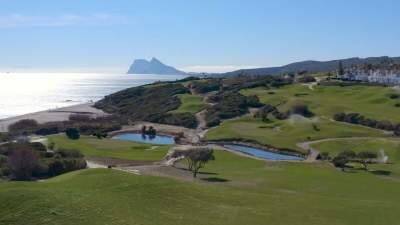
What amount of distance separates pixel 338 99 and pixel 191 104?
134ft

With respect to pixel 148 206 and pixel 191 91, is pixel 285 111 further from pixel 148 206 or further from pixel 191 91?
pixel 148 206

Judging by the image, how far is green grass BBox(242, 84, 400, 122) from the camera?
123 metres

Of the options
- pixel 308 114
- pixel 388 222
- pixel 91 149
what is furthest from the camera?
pixel 308 114

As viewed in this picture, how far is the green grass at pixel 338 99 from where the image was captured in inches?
4855

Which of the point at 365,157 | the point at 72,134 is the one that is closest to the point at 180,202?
the point at 365,157

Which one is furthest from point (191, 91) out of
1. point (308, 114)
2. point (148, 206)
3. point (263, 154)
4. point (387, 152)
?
point (148, 206)

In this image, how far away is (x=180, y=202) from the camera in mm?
39312

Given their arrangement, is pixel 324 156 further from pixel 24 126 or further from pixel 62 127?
pixel 24 126

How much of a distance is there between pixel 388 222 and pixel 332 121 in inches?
3088

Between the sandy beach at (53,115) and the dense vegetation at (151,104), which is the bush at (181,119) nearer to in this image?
the dense vegetation at (151,104)

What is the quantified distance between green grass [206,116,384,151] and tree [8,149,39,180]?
47.8m

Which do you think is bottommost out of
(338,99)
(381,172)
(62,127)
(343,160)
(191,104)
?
(381,172)

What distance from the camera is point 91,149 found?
8819 centimetres

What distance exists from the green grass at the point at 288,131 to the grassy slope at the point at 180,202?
42212mm
